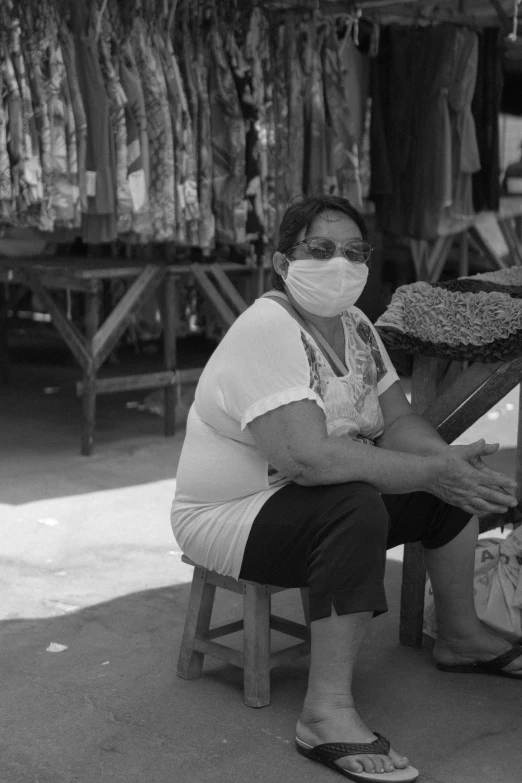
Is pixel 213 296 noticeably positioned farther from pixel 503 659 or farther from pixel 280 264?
pixel 503 659

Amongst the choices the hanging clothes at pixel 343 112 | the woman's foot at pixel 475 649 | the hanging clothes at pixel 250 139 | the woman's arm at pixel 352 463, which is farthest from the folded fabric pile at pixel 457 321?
the hanging clothes at pixel 343 112

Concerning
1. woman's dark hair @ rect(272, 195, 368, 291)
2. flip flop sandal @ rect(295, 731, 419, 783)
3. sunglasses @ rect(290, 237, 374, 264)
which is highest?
woman's dark hair @ rect(272, 195, 368, 291)

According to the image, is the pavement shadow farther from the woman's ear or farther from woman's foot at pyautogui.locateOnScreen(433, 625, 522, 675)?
the woman's ear

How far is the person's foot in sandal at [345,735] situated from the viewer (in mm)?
2537

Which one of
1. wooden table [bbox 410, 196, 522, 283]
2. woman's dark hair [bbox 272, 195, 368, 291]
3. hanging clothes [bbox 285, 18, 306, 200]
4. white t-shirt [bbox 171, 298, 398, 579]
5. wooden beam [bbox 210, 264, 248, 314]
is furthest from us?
wooden table [bbox 410, 196, 522, 283]

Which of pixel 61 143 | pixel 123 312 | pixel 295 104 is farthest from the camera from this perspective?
pixel 295 104

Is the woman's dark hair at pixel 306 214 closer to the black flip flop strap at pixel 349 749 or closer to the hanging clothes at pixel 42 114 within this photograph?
the black flip flop strap at pixel 349 749

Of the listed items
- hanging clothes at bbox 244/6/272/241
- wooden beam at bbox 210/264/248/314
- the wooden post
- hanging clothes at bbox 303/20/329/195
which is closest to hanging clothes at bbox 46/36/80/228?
wooden beam at bbox 210/264/248/314

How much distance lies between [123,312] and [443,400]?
3.07 meters

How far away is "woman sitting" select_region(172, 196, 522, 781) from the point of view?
2625 mm

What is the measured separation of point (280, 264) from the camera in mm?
2934

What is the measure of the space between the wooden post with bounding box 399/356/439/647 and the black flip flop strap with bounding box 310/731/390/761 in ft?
2.49

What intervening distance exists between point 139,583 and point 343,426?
4.43 ft

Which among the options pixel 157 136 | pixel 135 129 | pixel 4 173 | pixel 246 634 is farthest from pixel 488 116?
pixel 246 634
